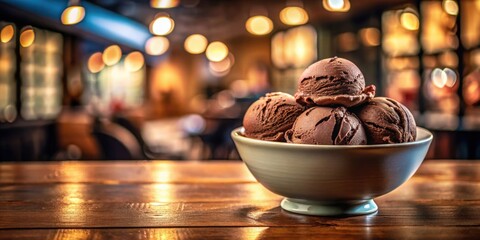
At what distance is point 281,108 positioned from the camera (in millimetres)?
1052

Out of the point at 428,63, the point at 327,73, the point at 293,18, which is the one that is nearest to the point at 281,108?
the point at 327,73

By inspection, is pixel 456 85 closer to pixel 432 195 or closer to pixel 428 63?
pixel 428 63

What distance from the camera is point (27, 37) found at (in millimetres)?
7039

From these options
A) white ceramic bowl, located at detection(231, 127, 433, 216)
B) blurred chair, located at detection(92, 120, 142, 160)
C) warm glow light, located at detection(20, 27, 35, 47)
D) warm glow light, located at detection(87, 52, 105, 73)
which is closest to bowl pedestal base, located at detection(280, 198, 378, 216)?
white ceramic bowl, located at detection(231, 127, 433, 216)

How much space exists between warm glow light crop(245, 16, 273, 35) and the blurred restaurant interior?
0.06 ft

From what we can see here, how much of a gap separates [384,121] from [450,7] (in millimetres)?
5443

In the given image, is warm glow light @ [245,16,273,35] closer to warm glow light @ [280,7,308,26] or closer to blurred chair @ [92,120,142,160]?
warm glow light @ [280,7,308,26]

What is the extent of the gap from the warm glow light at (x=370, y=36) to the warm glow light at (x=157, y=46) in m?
5.03

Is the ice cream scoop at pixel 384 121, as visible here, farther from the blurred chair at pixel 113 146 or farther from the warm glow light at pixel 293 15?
the warm glow light at pixel 293 15

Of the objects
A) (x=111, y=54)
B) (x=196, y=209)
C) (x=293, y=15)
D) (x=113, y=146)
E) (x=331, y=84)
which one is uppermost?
(x=293, y=15)

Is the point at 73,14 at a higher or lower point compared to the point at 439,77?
higher

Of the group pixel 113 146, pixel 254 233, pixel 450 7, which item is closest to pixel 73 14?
pixel 113 146

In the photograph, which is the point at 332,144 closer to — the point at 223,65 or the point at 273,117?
the point at 273,117

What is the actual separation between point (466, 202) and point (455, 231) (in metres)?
0.25
